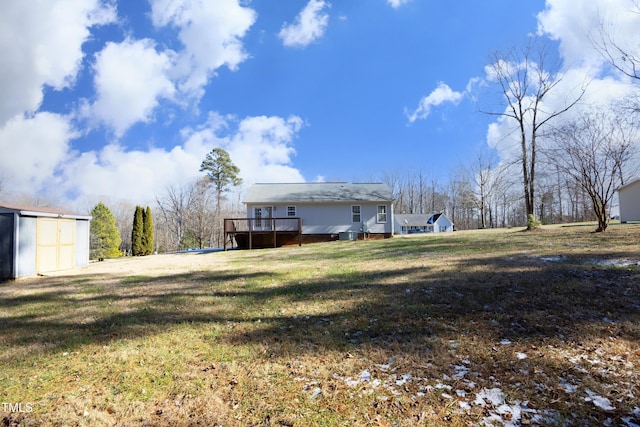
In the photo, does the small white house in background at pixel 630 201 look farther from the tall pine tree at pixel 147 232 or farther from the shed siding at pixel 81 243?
the tall pine tree at pixel 147 232

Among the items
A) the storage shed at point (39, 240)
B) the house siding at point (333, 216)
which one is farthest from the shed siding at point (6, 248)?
the house siding at point (333, 216)

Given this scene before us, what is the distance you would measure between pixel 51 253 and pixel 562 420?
48.1 ft

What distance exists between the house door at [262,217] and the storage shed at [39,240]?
987 centimetres

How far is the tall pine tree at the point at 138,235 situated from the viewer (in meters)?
21.1

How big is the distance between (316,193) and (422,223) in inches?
1296

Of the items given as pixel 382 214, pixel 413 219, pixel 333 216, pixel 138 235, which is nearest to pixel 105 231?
pixel 138 235

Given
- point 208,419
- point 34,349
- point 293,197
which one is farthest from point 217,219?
point 208,419

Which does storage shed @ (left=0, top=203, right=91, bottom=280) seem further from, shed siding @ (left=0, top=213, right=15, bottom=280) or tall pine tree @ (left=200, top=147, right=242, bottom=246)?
tall pine tree @ (left=200, top=147, right=242, bottom=246)

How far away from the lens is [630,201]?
22.9m

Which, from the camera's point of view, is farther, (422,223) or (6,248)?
(422,223)

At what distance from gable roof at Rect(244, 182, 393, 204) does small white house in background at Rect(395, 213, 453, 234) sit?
2792 centimetres

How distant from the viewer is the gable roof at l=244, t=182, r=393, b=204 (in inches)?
862

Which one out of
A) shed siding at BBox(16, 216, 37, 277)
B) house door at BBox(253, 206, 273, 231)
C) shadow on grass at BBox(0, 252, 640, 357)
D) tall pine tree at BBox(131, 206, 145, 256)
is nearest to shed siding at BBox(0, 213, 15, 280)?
shed siding at BBox(16, 216, 37, 277)

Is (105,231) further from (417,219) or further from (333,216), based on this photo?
(417,219)
